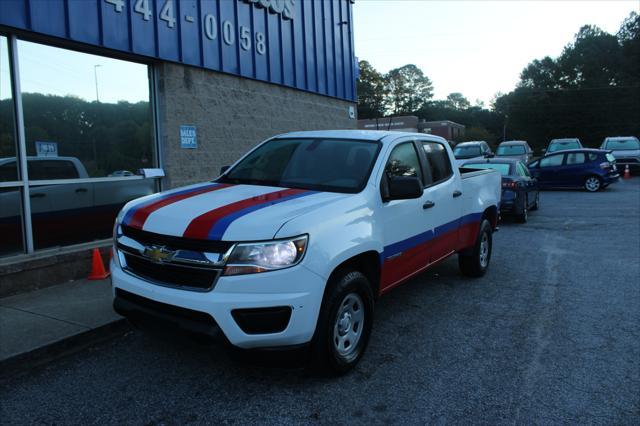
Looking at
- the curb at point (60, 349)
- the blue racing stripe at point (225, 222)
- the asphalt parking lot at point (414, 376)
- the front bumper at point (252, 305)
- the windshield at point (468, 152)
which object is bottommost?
the asphalt parking lot at point (414, 376)

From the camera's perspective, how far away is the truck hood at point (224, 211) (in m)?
3.30

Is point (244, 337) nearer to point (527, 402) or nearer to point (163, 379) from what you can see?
point (163, 379)

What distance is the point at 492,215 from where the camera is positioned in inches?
282

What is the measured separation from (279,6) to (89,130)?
4.89 meters

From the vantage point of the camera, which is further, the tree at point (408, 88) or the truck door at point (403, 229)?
the tree at point (408, 88)

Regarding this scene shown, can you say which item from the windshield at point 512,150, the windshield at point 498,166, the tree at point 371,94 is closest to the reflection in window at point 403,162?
the windshield at point 498,166

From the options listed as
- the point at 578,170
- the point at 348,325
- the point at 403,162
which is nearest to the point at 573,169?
the point at 578,170

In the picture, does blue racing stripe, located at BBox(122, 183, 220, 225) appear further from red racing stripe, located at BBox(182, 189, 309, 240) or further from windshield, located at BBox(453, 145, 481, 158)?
windshield, located at BBox(453, 145, 481, 158)

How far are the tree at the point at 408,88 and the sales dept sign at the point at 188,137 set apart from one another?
390 feet

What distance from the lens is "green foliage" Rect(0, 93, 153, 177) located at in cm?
620

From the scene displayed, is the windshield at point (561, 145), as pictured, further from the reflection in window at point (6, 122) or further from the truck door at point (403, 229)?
the reflection in window at point (6, 122)

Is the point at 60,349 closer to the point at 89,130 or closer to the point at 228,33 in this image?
the point at 89,130

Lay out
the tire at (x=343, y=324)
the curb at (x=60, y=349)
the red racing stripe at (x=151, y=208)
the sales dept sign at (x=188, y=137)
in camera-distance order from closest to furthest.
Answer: the tire at (x=343, y=324)
the red racing stripe at (x=151, y=208)
the curb at (x=60, y=349)
the sales dept sign at (x=188, y=137)

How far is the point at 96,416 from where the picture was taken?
10.9 ft
